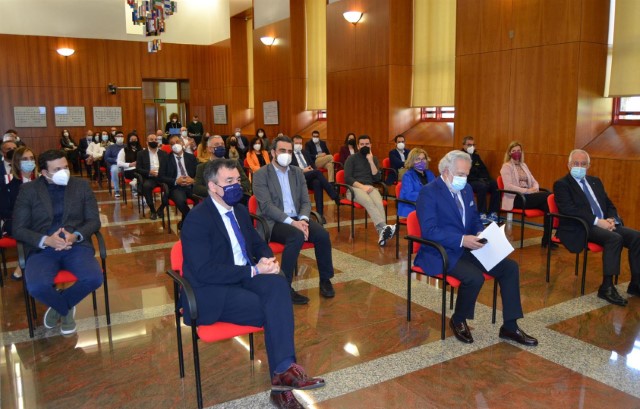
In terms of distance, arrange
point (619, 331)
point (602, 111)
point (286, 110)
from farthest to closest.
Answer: point (286, 110) → point (602, 111) → point (619, 331)

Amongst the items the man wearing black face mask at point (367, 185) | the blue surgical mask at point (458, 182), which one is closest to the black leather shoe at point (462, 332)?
the blue surgical mask at point (458, 182)

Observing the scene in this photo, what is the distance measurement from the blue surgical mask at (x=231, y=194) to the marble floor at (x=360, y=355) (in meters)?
1.00

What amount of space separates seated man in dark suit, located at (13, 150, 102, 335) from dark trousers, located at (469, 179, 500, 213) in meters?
5.02

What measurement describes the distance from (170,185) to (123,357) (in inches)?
157

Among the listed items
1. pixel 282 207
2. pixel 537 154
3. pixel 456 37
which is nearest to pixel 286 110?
pixel 456 37

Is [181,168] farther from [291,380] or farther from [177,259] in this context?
[291,380]

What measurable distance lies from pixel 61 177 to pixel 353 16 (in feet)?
25.0

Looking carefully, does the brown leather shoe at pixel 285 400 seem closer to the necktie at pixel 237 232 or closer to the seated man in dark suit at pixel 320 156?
the necktie at pixel 237 232

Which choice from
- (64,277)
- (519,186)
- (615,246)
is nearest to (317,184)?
(519,186)

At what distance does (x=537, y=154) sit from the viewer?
23.0ft

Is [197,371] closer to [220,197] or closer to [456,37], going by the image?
[220,197]

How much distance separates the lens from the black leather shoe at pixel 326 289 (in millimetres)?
4293

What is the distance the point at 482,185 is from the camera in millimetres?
7156

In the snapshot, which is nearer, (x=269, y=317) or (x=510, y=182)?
(x=269, y=317)
